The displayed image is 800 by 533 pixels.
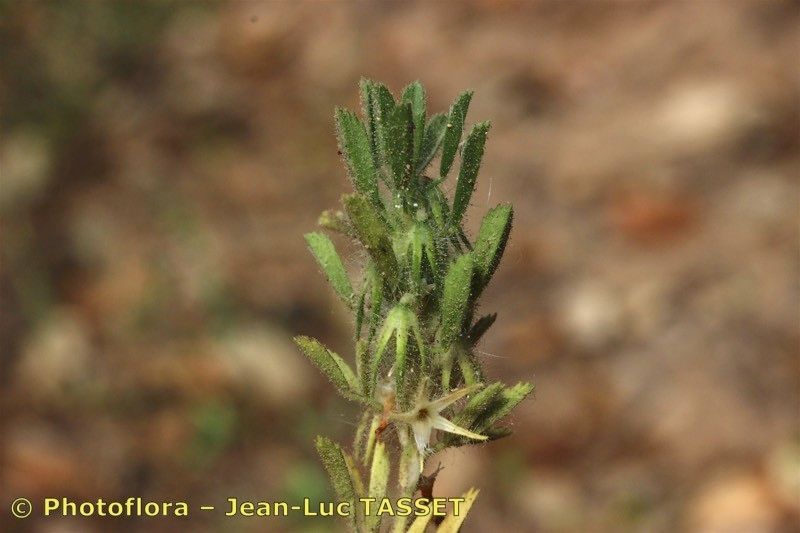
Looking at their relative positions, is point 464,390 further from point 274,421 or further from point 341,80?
point 341,80

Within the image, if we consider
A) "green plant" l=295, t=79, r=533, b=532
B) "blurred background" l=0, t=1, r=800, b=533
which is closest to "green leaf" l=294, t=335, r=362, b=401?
"green plant" l=295, t=79, r=533, b=532

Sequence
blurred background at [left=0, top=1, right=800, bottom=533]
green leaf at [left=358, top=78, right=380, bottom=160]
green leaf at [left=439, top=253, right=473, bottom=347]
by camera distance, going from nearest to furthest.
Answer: green leaf at [left=439, top=253, right=473, bottom=347] < green leaf at [left=358, top=78, right=380, bottom=160] < blurred background at [left=0, top=1, right=800, bottom=533]

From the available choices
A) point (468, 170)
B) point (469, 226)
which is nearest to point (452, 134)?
point (468, 170)

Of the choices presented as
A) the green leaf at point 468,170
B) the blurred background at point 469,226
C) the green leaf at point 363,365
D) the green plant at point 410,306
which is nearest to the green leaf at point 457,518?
the green plant at point 410,306

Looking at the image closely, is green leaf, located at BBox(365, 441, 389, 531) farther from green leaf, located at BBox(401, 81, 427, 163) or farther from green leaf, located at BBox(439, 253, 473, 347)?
green leaf, located at BBox(401, 81, 427, 163)

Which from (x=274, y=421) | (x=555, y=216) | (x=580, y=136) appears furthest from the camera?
(x=580, y=136)

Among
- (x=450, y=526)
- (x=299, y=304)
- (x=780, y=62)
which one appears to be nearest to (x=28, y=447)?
(x=299, y=304)
